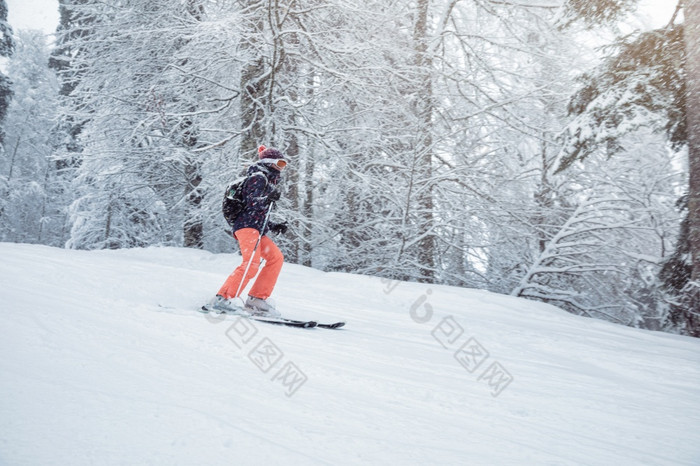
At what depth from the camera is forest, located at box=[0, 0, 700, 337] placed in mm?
8703

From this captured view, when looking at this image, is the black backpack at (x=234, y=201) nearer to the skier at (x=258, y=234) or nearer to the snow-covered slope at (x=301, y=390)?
the skier at (x=258, y=234)

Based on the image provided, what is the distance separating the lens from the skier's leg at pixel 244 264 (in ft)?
13.5

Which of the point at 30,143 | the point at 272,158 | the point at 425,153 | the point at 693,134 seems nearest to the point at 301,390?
the point at 272,158

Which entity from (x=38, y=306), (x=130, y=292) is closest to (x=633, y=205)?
(x=130, y=292)

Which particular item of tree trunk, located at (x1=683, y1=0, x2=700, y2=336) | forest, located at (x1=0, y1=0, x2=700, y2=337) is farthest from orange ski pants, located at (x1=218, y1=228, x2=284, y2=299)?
tree trunk, located at (x1=683, y1=0, x2=700, y2=336)

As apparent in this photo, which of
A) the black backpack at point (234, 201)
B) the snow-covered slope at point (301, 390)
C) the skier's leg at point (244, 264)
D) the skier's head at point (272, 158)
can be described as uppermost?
the skier's head at point (272, 158)

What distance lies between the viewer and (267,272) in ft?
14.7

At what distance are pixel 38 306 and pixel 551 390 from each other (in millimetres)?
3462

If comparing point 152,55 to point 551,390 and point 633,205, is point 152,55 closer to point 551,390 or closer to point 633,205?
point 551,390

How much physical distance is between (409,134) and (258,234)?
624 centimetres

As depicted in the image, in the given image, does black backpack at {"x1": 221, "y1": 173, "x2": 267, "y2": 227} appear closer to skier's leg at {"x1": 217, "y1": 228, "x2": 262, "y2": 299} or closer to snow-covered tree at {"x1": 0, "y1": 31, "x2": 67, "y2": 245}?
skier's leg at {"x1": 217, "y1": 228, "x2": 262, "y2": 299}

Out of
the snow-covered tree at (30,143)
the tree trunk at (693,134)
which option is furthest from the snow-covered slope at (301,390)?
Result: the snow-covered tree at (30,143)

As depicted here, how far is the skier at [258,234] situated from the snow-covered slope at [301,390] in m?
0.57

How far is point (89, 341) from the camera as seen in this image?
7.55 ft
